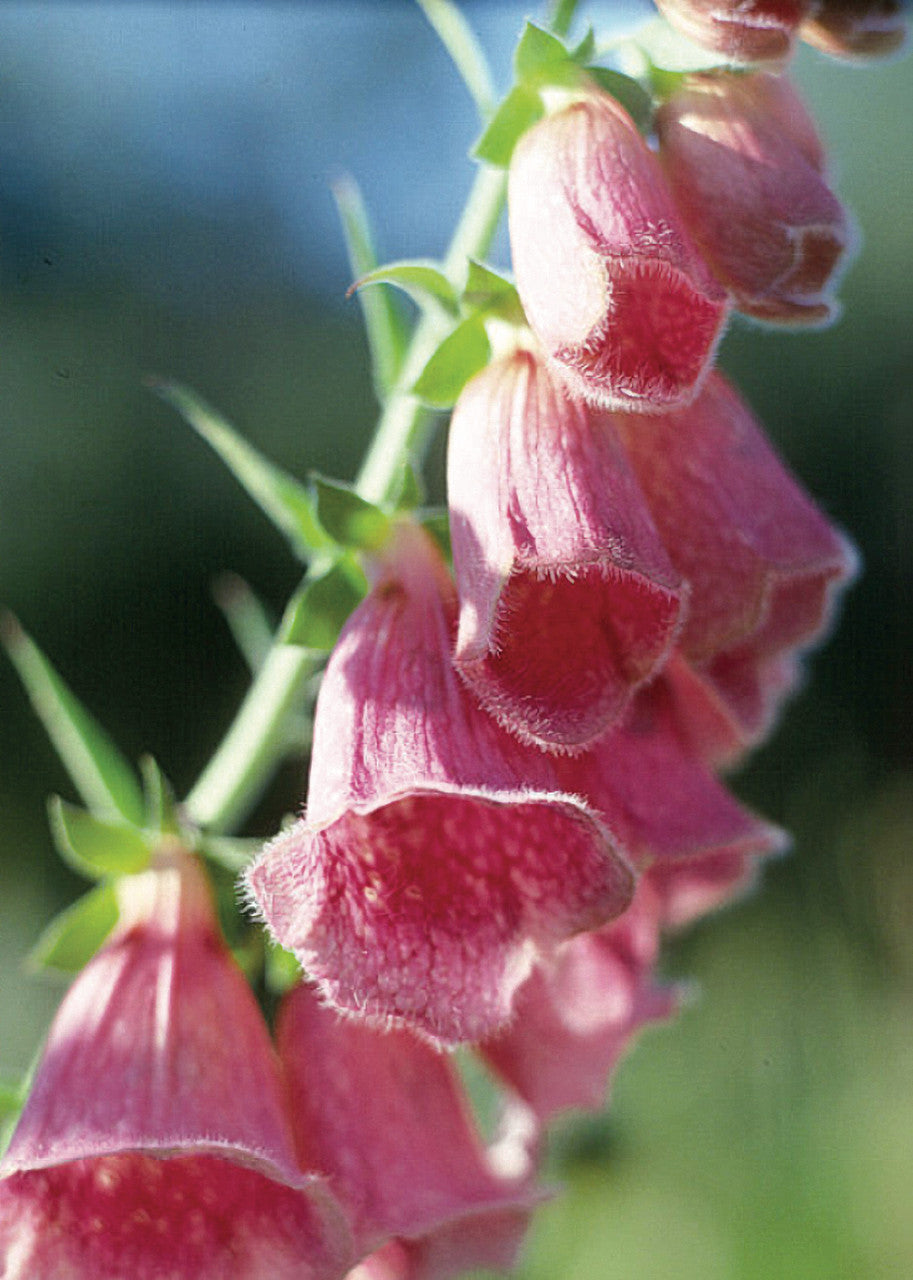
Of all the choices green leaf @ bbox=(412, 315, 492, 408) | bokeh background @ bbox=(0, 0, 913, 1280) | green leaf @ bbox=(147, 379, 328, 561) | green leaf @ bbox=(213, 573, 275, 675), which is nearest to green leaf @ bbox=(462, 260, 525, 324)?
green leaf @ bbox=(412, 315, 492, 408)

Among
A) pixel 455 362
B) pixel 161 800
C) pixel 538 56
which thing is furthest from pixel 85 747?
pixel 538 56

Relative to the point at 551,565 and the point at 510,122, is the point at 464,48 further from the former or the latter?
the point at 551,565

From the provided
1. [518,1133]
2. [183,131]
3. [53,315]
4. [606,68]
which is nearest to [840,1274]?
[518,1133]

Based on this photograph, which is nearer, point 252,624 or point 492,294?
point 492,294

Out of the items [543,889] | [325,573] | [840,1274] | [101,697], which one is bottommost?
[840,1274]

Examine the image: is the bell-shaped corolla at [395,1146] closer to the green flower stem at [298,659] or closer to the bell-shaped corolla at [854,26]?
the green flower stem at [298,659]

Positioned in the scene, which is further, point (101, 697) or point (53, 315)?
point (53, 315)

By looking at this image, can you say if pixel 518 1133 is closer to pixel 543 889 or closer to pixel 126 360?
pixel 543 889

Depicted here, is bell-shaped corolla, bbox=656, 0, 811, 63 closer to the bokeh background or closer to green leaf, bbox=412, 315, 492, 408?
green leaf, bbox=412, 315, 492, 408
